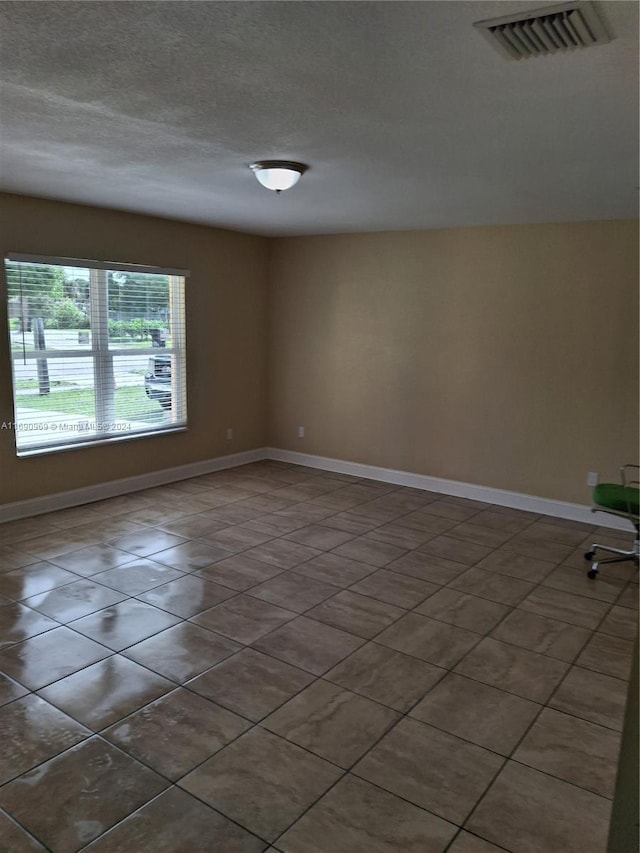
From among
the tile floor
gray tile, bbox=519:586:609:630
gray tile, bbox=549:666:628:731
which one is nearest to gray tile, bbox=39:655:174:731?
the tile floor

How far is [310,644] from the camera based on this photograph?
117 inches

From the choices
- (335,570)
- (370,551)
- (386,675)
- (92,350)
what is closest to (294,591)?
(335,570)

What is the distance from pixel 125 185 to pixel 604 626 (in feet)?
12.5

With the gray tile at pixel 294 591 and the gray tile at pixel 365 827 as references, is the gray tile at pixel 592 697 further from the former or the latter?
the gray tile at pixel 294 591

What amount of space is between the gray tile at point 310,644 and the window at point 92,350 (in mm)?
2715

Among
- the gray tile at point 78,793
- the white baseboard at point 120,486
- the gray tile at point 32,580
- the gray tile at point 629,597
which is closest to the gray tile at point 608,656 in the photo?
the gray tile at point 629,597

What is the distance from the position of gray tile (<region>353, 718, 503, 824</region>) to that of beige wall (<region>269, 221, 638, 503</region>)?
3.12 meters

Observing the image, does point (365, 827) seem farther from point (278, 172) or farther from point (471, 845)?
point (278, 172)

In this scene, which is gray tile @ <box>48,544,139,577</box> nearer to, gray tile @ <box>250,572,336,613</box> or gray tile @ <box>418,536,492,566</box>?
gray tile @ <box>250,572,336,613</box>

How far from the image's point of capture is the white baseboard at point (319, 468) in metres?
4.79

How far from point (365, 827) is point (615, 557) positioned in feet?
9.43

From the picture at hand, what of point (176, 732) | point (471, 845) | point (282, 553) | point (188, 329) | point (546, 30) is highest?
point (546, 30)

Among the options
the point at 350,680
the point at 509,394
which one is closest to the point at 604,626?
the point at 350,680

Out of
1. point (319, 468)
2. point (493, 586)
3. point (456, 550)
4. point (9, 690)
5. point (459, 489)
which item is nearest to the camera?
point (9, 690)
